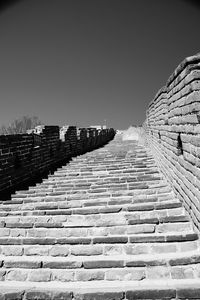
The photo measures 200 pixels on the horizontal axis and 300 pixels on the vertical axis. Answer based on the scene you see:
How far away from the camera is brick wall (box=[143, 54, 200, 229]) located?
241 centimetres

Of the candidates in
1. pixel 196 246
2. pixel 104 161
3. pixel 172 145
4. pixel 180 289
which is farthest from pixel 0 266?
pixel 104 161

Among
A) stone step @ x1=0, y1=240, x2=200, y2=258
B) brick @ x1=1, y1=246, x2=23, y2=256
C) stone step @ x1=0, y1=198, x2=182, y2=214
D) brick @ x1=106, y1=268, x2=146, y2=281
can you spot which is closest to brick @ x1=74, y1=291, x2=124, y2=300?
brick @ x1=106, y1=268, x2=146, y2=281

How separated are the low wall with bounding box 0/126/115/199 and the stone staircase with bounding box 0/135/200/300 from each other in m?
0.78

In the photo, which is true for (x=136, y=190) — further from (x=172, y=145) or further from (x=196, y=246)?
(x=196, y=246)

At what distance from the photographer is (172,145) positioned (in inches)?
138

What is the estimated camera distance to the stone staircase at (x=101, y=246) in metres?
2.31

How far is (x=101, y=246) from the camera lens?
277 centimetres

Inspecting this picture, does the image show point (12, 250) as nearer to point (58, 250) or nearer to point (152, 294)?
point (58, 250)

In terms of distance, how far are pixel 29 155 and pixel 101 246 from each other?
320 centimetres

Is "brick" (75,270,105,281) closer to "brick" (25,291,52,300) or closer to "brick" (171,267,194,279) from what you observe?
"brick" (25,291,52,300)

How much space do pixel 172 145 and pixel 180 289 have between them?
178 cm

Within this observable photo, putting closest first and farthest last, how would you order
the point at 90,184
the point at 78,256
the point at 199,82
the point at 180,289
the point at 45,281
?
the point at 180,289 < the point at 199,82 < the point at 45,281 < the point at 78,256 < the point at 90,184

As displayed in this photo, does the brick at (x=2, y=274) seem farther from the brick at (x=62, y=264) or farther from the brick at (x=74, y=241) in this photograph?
the brick at (x=74, y=241)

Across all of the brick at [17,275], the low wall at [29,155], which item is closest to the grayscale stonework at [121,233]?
the brick at [17,275]
